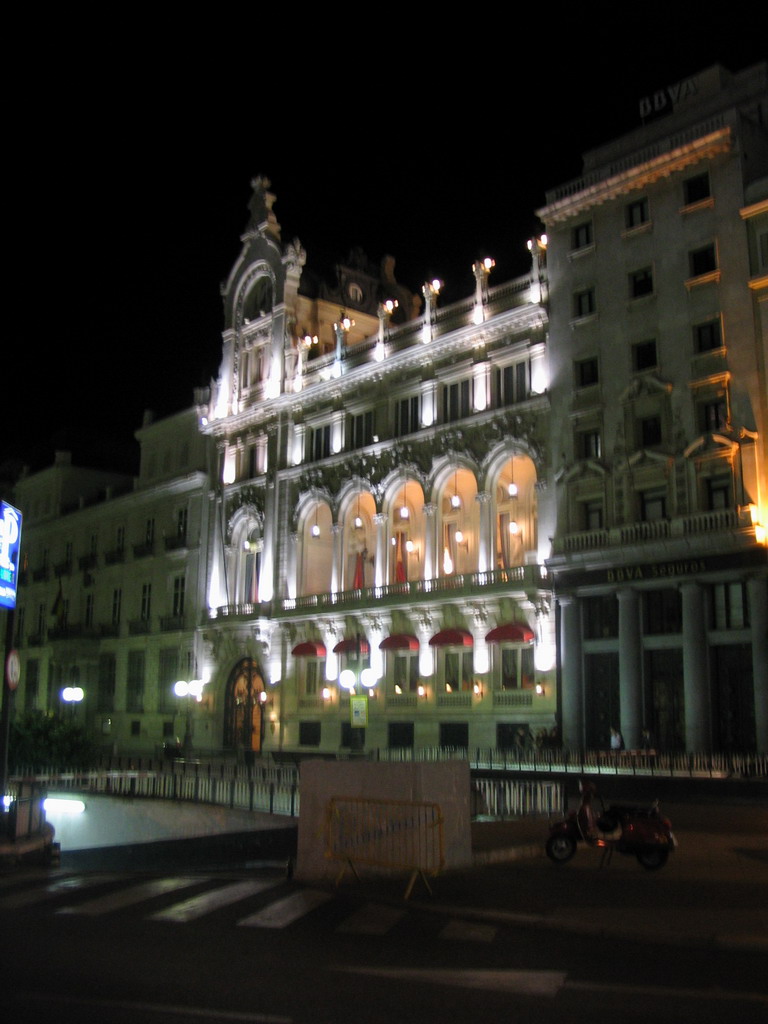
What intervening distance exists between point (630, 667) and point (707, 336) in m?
12.6

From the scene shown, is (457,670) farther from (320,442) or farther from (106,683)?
(106,683)

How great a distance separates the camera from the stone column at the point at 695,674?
115ft

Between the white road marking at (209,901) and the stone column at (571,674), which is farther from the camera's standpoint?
the stone column at (571,674)

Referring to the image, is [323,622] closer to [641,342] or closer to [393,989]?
[641,342]

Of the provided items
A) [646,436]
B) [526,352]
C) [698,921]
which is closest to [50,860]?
[698,921]

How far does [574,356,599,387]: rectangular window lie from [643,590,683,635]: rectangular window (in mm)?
9122

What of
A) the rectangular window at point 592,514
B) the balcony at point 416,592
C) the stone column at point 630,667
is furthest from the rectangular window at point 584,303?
the stone column at point 630,667

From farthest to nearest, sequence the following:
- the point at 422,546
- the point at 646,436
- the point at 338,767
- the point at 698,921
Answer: the point at 422,546, the point at 646,436, the point at 338,767, the point at 698,921

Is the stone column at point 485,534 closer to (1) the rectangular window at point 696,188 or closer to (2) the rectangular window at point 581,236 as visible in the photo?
(2) the rectangular window at point 581,236

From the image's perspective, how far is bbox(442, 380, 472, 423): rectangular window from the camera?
46719 millimetres

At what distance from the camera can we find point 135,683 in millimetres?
64375

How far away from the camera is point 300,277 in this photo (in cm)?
5862

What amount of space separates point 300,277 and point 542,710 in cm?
2986

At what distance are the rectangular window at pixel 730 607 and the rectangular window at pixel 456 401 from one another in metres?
14.7
